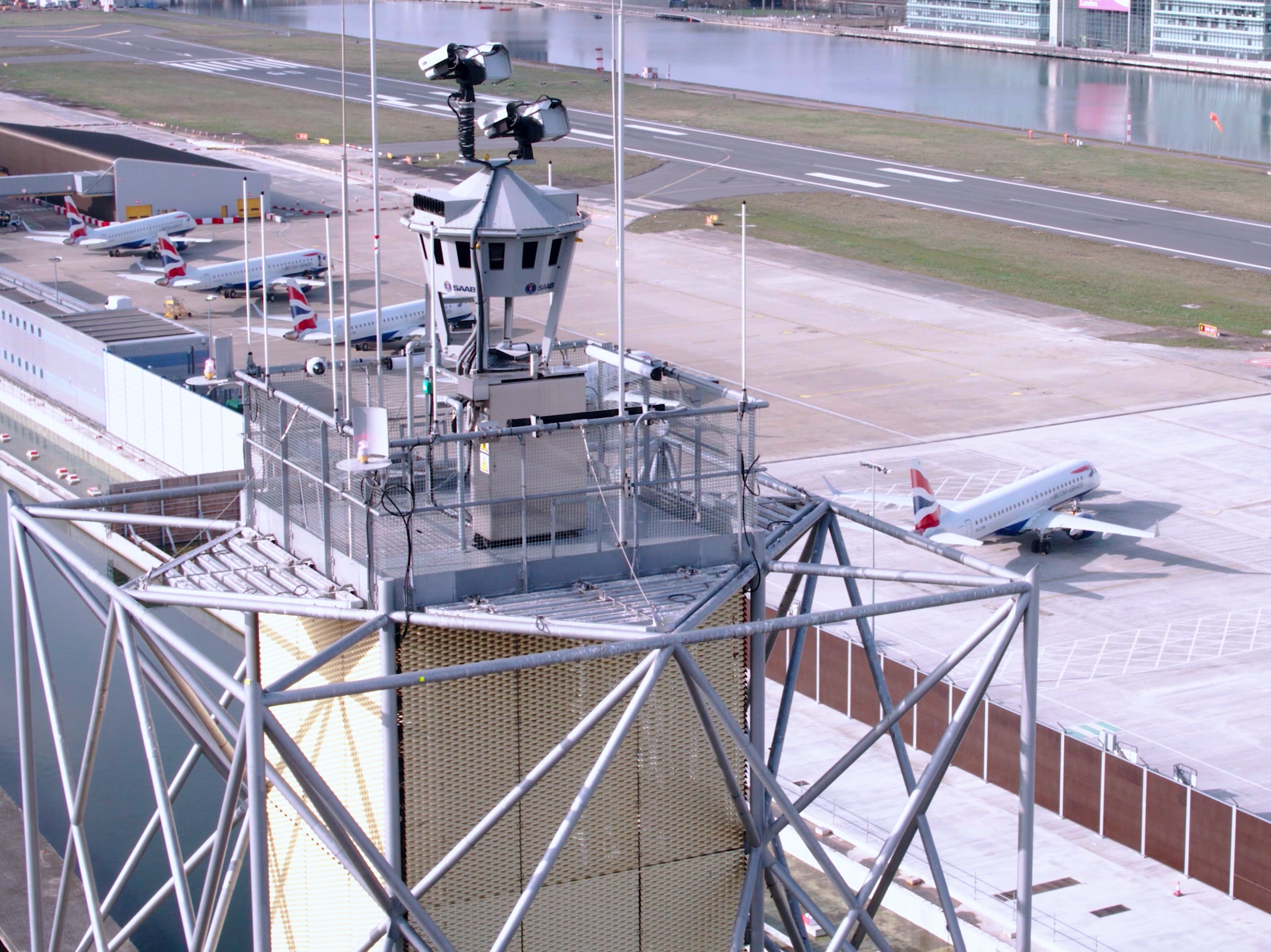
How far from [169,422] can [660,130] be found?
116031 millimetres

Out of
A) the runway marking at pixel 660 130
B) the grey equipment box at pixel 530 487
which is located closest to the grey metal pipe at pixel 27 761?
the grey equipment box at pixel 530 487

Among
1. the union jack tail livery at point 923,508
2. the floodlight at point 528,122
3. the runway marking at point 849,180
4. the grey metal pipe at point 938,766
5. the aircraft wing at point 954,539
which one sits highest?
the floodlight at point 528,122

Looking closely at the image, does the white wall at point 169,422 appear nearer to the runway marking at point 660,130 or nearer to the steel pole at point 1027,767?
the steel pole at point 1027,767

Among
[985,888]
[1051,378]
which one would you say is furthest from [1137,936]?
[1051,378]

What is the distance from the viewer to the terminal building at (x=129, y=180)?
13425cm

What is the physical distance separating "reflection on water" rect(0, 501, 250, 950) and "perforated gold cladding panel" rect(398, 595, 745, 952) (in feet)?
71.9

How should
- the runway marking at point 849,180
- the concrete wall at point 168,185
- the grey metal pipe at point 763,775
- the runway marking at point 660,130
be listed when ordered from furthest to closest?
1. the runway marking at point 660,130
2. the runway marking at point 849,180
3. the concrete wall at point 168,185
4. the grey metal pipe at point 763,775

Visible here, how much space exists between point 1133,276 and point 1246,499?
157 feet

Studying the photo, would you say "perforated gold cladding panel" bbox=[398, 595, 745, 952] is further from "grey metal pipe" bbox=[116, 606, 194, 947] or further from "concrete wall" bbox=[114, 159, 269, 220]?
"concrete wall" bbox=[114, 159, 269, 220]

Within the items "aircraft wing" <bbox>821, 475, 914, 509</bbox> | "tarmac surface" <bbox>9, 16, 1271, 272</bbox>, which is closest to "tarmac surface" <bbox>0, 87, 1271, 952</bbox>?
"aircraft wing" <bbox>821, 475, 914, 509</bbox>

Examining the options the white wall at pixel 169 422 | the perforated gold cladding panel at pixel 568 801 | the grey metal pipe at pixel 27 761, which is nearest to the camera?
the perforated gold cladding panel at pixel 568 801

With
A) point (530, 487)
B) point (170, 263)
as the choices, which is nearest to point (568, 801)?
point (530, 487)

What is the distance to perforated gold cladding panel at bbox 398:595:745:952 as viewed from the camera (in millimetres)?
21328

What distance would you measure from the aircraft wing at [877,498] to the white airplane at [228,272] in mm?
48633
